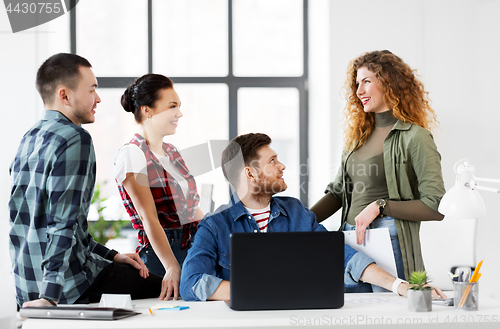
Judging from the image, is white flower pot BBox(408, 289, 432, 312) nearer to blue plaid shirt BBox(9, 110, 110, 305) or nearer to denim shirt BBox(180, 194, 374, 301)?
denim shirt BBox(180, 194, 374, 301)

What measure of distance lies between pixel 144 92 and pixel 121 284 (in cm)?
63

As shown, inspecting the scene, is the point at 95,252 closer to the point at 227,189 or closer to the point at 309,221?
the point at 227,189

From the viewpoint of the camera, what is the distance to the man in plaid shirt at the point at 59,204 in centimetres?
115

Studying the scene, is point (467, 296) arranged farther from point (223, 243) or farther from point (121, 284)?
point (121, 284)

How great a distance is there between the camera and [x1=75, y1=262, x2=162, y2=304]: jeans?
1314 mm

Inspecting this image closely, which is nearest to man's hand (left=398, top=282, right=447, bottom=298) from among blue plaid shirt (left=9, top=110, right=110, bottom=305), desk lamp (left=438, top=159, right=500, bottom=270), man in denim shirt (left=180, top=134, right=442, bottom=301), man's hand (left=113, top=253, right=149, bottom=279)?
man in denim shirt (left=180, top=134, right=442, bottom=301)

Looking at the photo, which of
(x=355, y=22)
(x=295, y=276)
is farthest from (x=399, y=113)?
(x=355, y=22)

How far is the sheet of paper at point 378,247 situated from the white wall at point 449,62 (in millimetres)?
1753

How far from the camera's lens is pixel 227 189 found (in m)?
1.55

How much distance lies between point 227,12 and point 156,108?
2.51 meters

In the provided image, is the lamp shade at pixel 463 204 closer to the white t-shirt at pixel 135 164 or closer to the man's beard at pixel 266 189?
the man's beard at pixel 266 189

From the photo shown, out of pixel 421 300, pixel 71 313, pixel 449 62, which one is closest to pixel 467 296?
pixel 421 300

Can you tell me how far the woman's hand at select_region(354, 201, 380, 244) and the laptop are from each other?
0.49 meters

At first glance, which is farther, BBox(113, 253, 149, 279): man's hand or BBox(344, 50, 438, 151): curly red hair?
BBox(344, 50, 438, 151): curly red hair
